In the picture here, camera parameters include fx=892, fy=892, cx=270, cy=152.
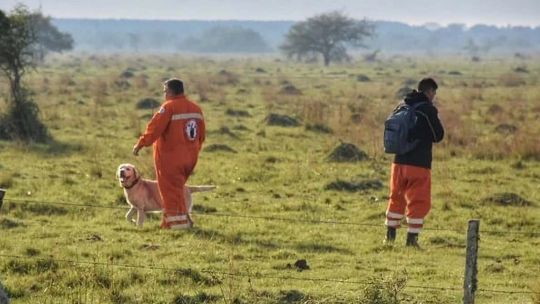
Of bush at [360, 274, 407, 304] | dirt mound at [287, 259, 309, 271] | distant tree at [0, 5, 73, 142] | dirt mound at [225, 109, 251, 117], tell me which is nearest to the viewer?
bush at [360, 274, 407, 304]

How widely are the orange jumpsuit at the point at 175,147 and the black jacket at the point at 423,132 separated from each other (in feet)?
8.65

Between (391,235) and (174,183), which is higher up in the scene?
(174,183)

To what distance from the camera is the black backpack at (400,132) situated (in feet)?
35.2

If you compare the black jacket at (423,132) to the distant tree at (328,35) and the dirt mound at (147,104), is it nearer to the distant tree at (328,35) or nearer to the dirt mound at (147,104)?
the dirt mound at (147,104)

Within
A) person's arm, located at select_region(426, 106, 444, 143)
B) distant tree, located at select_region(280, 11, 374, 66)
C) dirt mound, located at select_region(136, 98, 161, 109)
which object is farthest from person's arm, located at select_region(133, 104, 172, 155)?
distant tree, located at select_region(280, 11, 374, 66)

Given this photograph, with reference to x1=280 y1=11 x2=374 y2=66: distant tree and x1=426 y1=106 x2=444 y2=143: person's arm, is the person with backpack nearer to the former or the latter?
x1=426 y1=106 x2=444 y2=143: person's arm

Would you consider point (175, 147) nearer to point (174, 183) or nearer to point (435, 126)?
point (174, 183)

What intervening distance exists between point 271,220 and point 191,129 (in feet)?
6.49

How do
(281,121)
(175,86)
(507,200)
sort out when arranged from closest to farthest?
(175,86) → (507,200) → (281,121)

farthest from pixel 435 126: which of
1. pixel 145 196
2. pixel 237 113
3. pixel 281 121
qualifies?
pixel 237 113

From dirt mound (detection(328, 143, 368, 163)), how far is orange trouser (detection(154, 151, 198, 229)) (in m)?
7.52

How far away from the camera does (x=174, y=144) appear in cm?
1142

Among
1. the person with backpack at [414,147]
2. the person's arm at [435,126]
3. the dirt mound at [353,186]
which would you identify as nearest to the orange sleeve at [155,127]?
the person with backpack at [414,147]

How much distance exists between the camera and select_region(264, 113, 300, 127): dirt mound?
25047 mm
